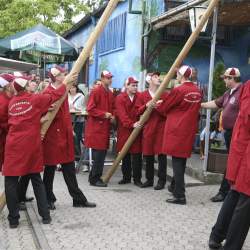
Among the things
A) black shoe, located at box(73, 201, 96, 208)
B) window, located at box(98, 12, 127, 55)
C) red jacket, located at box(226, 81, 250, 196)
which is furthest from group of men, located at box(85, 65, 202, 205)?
window, located at box(98, 12, 127, 55)

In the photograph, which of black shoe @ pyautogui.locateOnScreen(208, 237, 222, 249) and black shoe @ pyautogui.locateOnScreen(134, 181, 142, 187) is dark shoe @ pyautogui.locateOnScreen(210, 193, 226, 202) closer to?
black shoe @ pyautogui.locateOnScreen(134, 181, 142, 187)

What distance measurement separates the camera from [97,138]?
9102mm

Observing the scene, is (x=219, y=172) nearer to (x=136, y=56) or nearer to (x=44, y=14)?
Answer: (x=136, y=56)

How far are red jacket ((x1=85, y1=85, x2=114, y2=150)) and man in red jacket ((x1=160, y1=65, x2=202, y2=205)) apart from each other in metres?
1.53

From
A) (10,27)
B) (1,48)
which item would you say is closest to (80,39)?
(1,48)

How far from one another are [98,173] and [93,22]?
10277mm

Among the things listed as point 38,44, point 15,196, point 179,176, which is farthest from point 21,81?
point 38,44

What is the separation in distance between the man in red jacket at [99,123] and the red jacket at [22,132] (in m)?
2.76

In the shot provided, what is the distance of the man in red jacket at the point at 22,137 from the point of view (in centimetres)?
618

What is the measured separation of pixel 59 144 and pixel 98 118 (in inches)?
84.6

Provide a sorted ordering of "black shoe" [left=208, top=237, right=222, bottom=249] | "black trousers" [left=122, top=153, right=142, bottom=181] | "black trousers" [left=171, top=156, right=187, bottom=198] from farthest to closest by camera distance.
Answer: "black trousers" [left=122, top=153, right=142, bottom=181] < "black trousers" [left=171, top=156, right=187, bottom=198] < "black shoe" [left=208, top=237, right=222, bottom=249]

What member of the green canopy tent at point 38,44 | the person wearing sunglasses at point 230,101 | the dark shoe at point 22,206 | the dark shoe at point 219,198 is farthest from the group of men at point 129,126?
the green canopy tent at point 38,44

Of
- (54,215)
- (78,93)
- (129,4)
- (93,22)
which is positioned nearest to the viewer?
(54,215)

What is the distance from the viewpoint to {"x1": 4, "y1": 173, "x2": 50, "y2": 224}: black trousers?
629 centimetres
